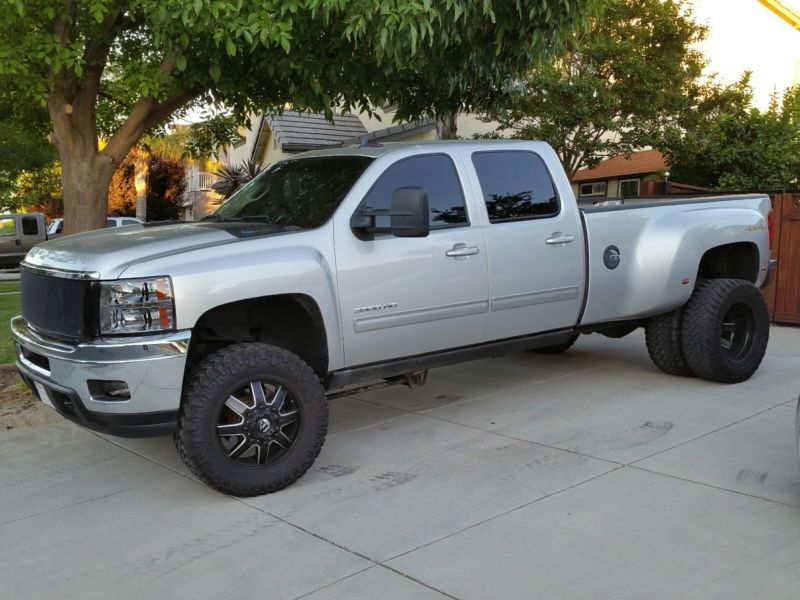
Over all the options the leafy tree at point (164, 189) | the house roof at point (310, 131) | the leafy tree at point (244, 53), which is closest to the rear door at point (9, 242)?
the house roof at point (310, 131)

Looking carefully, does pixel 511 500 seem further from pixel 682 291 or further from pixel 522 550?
pixel 682 291

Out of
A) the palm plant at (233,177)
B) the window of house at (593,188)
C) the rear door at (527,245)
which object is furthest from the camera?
the palm plant at (233,177)

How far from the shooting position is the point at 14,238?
24.8 m

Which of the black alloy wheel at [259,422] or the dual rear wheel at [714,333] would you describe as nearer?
the black alloy wheel at [259,422]

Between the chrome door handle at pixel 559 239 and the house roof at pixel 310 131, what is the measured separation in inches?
504

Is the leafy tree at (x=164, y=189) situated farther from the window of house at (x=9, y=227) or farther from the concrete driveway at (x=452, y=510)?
the concrete driveway at (x=452, y=510)

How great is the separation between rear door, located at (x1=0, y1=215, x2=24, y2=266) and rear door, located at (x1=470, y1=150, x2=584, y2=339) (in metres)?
22.6

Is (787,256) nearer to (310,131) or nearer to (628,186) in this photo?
(628,186)

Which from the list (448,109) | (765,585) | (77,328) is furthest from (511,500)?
(448,109)

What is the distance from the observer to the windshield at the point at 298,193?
5.09 meters

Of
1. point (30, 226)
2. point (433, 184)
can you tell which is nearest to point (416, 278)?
point (433, 184)

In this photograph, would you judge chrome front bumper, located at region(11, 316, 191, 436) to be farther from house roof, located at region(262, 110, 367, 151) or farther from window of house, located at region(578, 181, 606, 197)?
window of house, located at region(578, 181, 606, 197)

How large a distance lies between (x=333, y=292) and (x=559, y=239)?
1967 millimetres

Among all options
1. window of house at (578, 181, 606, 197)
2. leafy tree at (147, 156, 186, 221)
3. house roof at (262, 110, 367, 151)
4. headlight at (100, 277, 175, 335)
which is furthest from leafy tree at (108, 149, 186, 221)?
headlight at (100, 277, 175, 335)
